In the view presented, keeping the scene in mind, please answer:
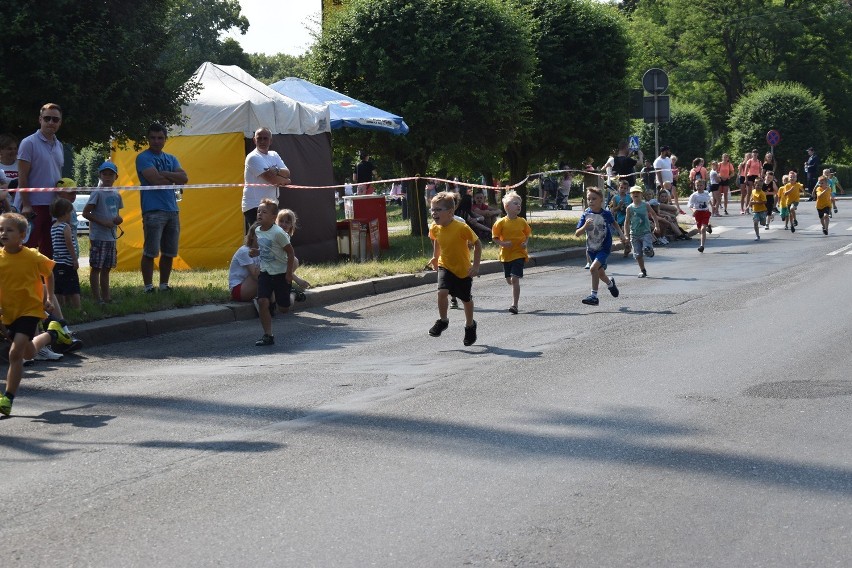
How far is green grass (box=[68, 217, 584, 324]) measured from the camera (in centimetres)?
1269

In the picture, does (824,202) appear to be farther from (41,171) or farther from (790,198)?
(41,171)

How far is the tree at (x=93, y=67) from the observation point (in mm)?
12695

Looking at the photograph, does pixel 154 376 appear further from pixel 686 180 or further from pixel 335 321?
pixel 686 180

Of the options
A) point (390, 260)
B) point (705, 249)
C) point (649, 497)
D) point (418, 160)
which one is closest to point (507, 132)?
point (418, 160)

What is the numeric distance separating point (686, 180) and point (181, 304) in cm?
3830

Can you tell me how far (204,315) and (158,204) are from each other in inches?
75.3

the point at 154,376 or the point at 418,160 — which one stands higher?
the point at 418,160

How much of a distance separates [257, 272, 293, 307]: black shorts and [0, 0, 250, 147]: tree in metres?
3.34

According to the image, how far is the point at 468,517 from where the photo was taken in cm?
528

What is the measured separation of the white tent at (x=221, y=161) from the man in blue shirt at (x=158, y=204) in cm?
369

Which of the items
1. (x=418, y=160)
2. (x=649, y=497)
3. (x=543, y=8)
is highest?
(x=543, y=8)

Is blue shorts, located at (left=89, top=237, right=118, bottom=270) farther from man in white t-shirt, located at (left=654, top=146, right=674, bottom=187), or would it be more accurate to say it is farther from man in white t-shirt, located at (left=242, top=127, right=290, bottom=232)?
man in white t-shirt, located at (left=654, top=146, right=674, bottom=187)

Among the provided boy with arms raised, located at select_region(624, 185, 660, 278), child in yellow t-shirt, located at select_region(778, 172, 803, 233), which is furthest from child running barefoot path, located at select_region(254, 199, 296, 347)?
child in yellow t-shirt, located at select_region(778, 172, 803, 233)

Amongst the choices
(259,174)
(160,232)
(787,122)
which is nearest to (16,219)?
(160,232)
